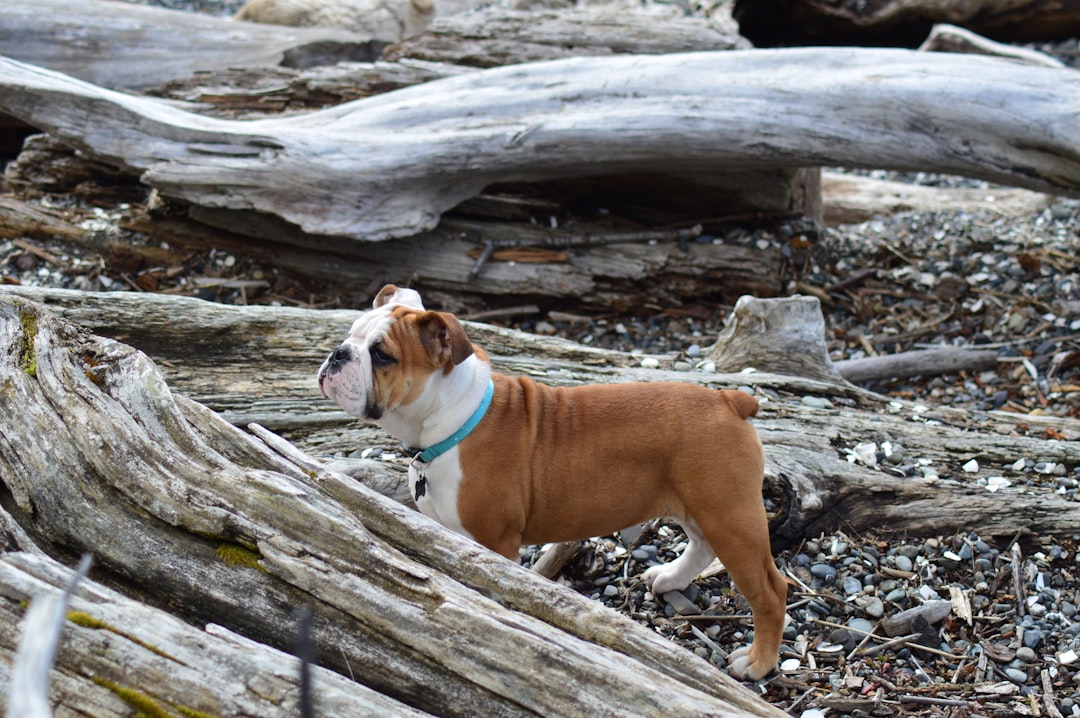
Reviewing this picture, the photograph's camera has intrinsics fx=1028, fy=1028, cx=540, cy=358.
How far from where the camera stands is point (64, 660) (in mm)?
2635

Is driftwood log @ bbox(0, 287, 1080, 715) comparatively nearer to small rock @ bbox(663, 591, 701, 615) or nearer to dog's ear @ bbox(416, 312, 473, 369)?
dog's ear @ bbox(416, 312, 473, 369)

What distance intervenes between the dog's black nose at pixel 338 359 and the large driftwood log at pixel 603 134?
10.6ft

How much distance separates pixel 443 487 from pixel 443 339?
63cm

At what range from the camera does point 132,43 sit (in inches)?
407

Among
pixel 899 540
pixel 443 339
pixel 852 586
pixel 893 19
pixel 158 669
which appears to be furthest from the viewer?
pixel 893 19

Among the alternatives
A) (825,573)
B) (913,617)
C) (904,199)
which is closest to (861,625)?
(913,617)

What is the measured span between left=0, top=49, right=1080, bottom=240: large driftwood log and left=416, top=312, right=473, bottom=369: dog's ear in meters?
3.27

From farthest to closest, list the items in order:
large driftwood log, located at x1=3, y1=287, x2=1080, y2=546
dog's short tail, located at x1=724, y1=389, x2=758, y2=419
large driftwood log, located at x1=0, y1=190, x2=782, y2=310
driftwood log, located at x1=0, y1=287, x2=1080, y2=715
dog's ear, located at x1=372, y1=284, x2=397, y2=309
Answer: large driftwood log, located at x1=0, y1=190, x2=782, y2=310, large driftwood log, located at x1=3, y1=287, x2=1080, y2=546, dog's ear, located at x1=372, y1=284, x2=397, y2=309, dog's short tail, located at x1=724, y1=389, x2=758, y2=419, driftwood log, located at x1=0, y1=287, x2=1080, y2=715

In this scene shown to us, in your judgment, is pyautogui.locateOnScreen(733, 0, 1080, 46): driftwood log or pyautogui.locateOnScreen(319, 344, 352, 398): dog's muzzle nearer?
pyautogui.locateOnScreen(319, 344, 352, 398): dog's muzzle

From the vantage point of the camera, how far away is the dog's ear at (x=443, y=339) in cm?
419

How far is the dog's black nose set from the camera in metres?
4.19

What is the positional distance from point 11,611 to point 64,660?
0.84 feet

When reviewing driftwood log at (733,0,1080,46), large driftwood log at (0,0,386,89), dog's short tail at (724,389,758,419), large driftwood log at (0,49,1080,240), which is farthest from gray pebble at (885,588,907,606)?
driftwood log at (733,0,1080,46)

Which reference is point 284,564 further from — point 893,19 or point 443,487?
point 893,19
